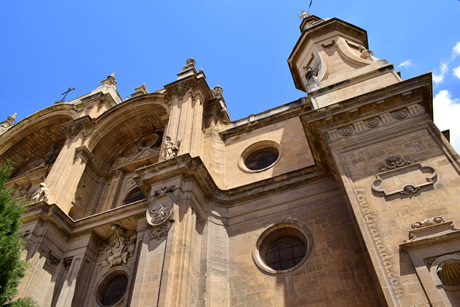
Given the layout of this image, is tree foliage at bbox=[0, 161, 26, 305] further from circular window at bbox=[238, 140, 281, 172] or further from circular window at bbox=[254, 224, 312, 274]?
circular window at bbox=[238, 140, 281, 172]

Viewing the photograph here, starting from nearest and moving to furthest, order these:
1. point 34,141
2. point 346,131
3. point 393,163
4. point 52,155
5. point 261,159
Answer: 1. point 393,163
2. point 346,131
3. point 261,159
4. point 52,155
5. point 34,141

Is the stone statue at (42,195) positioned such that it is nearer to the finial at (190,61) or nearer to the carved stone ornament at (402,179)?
the finial at (190,61)

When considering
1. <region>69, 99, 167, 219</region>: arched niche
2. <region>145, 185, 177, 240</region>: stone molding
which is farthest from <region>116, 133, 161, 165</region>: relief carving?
<region>145, 185, 177, 240</region>: stone molding

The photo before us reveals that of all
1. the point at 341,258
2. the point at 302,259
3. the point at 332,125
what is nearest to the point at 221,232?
the point at 302,259

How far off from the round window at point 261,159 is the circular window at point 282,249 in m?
3.94

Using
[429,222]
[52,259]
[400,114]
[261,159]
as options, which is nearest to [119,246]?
[52,259]

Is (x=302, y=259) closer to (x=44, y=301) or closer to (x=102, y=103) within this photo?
(x=44, y=301)

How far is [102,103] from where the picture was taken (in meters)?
22.8

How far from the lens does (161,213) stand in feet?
39.5

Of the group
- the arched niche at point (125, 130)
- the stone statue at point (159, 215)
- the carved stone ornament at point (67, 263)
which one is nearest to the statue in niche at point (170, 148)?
the stone statue at point (159, 215)

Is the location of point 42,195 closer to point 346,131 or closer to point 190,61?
point 190,61

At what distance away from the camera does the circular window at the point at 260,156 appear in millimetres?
16156

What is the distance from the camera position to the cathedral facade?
29.0 feet

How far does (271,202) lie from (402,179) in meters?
5.20
